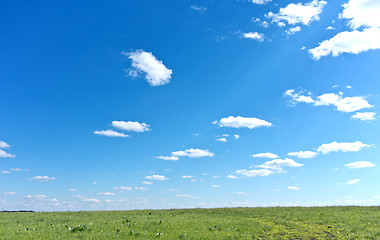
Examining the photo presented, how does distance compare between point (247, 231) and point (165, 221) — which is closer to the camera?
point (247, 231)

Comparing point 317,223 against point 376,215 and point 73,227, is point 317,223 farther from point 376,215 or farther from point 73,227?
point 73,227

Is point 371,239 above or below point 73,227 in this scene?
below

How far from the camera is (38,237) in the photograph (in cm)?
2536

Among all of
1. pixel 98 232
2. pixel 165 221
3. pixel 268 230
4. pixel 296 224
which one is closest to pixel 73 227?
pixel 98 232

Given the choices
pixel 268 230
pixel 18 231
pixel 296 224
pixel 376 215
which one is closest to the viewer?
pixel 18 231

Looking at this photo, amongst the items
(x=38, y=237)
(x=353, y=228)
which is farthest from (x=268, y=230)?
(x=38, y=237)

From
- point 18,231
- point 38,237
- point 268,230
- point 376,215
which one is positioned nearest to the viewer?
point 38,237

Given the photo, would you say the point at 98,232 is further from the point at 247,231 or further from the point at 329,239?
the point at 329,239

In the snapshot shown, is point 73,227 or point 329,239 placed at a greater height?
point 73,227

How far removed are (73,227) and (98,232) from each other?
3636 millimetres

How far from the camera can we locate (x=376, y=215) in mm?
36688

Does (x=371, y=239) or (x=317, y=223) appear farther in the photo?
(x=317, y=223)

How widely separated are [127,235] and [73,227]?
6842 mm

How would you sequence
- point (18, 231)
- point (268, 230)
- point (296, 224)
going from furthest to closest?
point (296, 224)
point (268, 230)
point (18, 231)
